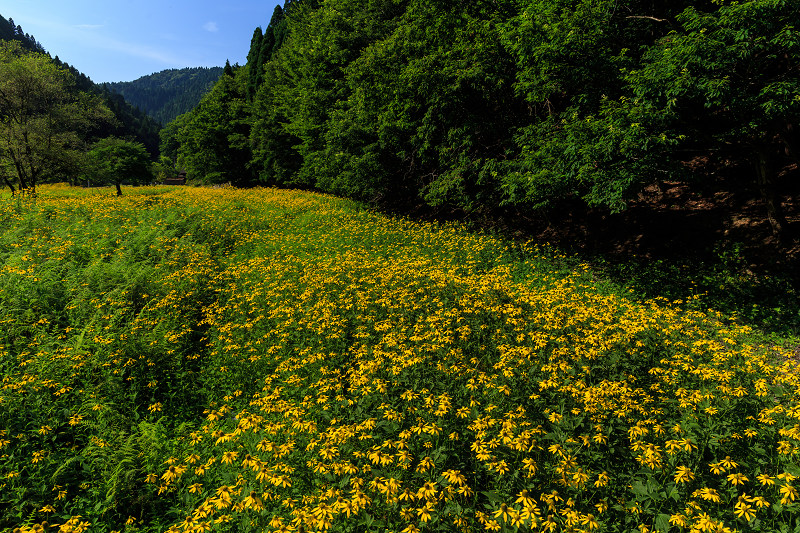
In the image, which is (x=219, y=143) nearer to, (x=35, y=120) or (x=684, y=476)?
(x=35, y=120)

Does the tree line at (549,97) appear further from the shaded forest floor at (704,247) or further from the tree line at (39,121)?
A: the tree line at (39,121)

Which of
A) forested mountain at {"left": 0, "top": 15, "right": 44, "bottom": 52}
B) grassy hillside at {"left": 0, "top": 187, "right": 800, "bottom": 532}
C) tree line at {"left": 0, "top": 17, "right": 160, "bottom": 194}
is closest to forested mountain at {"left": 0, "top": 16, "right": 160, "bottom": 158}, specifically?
forested mountain at {"left": 0, "top": 15, "right": 44, "bottom": 52}

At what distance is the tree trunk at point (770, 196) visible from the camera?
349 inches

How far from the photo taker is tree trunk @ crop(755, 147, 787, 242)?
8875mm

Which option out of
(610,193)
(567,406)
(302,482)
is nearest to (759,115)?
(610,193)

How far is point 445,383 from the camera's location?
4895mm

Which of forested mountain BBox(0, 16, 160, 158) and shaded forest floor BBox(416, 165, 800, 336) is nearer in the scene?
shaded forest floor BBox(416, 165, 800, 336)

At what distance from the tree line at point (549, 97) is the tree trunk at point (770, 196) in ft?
0.11

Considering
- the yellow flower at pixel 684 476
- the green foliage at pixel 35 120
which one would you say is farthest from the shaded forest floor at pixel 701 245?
the green foliage at pixel 35 120

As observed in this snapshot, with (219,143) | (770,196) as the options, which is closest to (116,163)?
(219,143)

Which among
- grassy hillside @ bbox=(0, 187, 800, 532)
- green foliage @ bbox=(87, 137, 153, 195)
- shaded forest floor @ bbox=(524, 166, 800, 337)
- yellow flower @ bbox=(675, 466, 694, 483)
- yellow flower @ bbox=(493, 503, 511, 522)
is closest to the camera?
yellow flower @ bbox=(493, 503, 511, 522)

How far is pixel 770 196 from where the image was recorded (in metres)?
9.02

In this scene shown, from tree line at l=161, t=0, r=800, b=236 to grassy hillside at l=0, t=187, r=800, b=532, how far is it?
12.1ft

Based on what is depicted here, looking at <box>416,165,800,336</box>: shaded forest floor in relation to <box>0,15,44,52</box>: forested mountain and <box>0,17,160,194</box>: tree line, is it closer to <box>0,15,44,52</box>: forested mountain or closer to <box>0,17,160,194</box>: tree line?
<box>0,17,160,194</box>: tree line
